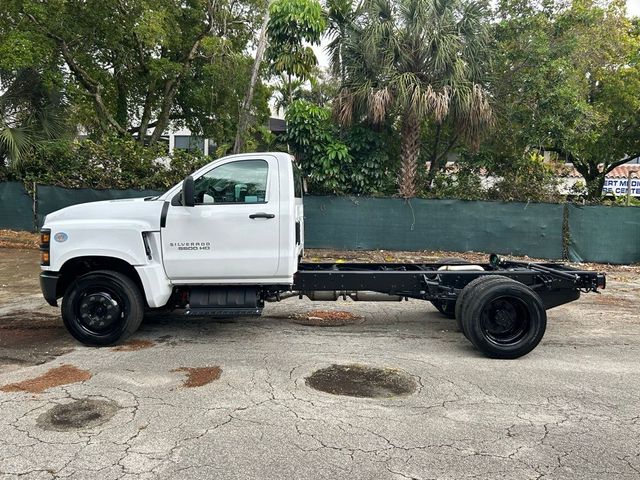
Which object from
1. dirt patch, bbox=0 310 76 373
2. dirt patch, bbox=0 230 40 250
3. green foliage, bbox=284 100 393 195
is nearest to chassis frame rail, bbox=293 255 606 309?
dirt patch, bbox=0 310 76 373

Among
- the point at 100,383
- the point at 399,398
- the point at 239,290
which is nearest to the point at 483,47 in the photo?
the point at 239,290

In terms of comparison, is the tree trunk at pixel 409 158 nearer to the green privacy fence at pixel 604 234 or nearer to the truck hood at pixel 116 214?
the green privacy fence at pixel 604 234

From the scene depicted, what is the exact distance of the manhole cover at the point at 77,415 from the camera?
13.5 ft

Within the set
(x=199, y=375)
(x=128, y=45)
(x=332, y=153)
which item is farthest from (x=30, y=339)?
(x=128, y=45)

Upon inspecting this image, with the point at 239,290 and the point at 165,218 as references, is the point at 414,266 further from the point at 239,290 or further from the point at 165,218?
the point at 165,218

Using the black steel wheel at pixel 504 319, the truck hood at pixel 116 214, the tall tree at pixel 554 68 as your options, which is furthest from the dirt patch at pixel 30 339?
the tall tree at pixel 554 68

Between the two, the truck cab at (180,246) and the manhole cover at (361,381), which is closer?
the manhole cover at (361,381)

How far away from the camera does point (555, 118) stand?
14320mm

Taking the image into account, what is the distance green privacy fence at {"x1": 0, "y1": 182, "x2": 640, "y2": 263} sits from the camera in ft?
44.0

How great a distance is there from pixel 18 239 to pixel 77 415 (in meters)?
13.0

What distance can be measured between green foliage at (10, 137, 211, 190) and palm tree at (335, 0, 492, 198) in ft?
18.0

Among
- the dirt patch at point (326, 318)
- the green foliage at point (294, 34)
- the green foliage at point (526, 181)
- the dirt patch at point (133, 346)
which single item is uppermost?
the green foliage at point (294, 34)

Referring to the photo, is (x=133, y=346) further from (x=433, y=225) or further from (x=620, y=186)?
(x=620, y=186)

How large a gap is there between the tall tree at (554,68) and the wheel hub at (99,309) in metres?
12.2
